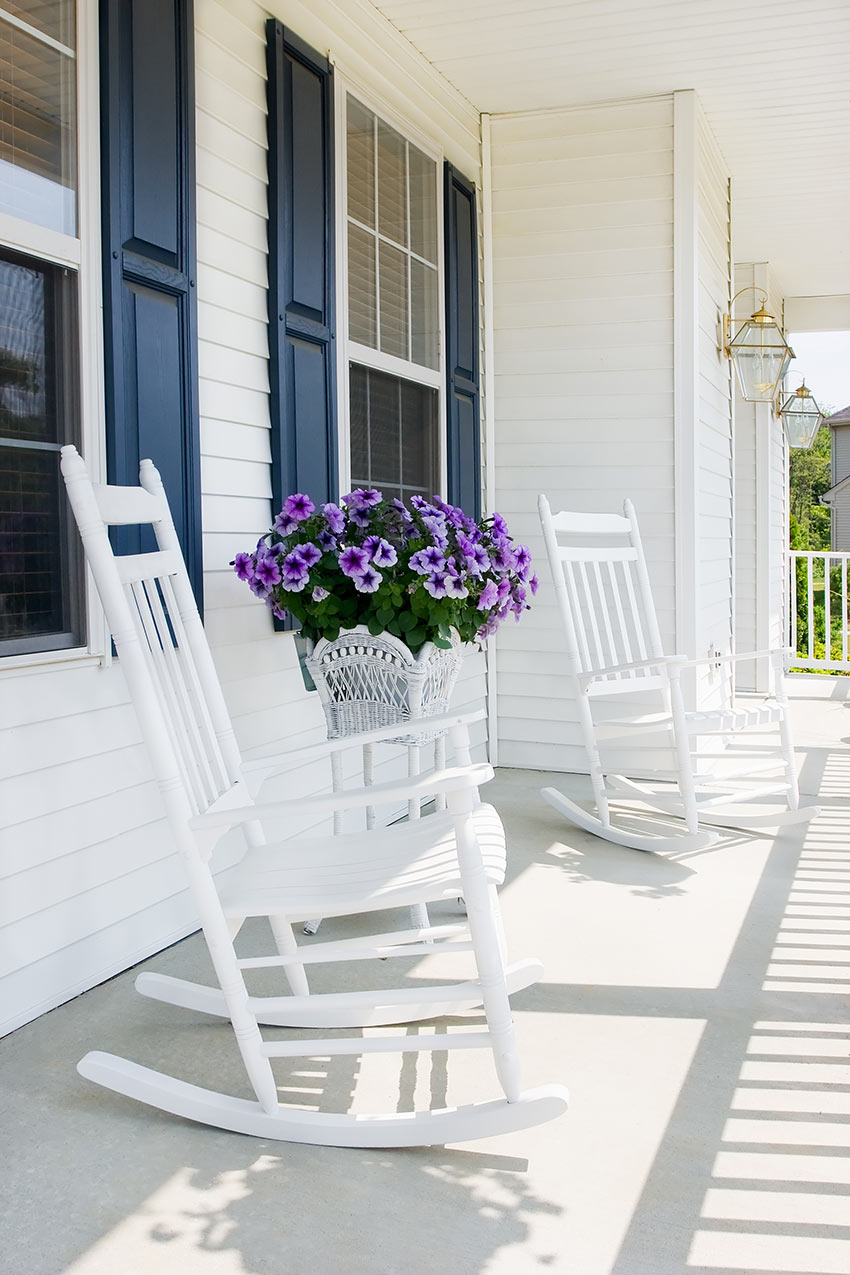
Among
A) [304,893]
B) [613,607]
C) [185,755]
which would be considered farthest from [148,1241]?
[613,607]

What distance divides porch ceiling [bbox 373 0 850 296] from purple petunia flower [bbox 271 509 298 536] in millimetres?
2065

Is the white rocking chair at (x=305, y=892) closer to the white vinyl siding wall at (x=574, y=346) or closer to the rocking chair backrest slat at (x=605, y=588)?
the rocking chair backrest slat at (x=605, y=588)

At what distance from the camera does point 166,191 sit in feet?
8.33

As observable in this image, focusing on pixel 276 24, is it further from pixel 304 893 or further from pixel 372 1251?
pixel 372 1251

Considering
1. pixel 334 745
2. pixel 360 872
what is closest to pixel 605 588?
pixel 334 745

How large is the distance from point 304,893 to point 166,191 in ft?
5.61

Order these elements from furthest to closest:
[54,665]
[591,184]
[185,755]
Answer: [591,184] < [54,665] < [185,755]

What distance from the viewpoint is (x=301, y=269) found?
3154 mm

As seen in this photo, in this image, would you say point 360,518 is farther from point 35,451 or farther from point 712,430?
point 712,430

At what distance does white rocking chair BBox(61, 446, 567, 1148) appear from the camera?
5.58 feet

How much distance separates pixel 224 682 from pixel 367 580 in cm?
58

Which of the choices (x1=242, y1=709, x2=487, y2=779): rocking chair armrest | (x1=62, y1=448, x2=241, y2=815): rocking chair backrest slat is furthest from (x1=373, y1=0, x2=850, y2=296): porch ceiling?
(x1=242, y1=709, x2=487, y2=779): rocking chair armrest

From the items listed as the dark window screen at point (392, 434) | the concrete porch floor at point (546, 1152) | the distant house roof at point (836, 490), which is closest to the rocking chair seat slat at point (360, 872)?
the concrete porch floor at point (546, 1152)

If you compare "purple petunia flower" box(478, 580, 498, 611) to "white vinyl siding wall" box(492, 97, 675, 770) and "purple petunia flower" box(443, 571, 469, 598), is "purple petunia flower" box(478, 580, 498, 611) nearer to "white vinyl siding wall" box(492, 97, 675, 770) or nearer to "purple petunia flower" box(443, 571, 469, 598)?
"purple petunia flower" box(443, 571, 469, 598)
